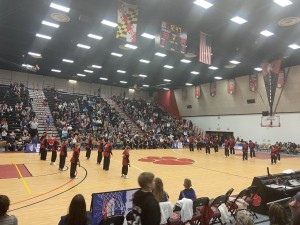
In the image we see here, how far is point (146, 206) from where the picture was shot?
9.75 feet

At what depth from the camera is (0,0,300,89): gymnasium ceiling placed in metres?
13.4

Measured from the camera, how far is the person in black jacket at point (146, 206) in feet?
9.62

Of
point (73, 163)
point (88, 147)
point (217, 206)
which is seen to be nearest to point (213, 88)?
point (88, 147)

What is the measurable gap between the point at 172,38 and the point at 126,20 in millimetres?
2845

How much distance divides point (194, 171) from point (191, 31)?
29.6ft

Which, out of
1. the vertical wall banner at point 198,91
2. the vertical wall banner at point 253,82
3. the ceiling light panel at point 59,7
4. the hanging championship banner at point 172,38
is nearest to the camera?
the hanging championship banner at point 172,38

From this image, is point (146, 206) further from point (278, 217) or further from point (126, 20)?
point (126, 20)

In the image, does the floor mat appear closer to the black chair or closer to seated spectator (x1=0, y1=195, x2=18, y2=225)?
seated spectator (x1=0, y1=195, x2=18, y2=225)

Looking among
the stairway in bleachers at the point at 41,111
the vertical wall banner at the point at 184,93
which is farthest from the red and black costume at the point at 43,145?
the vertical wall banner at the point at 184,93

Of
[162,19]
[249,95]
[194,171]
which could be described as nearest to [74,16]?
[162,19]

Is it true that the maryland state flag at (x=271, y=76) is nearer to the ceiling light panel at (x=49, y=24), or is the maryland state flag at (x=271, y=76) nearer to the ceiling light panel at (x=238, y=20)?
the ceiling light panel at (x=238, y=20)

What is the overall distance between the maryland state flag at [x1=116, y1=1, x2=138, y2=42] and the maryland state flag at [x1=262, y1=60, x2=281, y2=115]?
17176mm

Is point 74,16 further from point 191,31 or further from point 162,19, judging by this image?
point 191,31

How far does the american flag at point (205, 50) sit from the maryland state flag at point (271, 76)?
10209 millimetres
